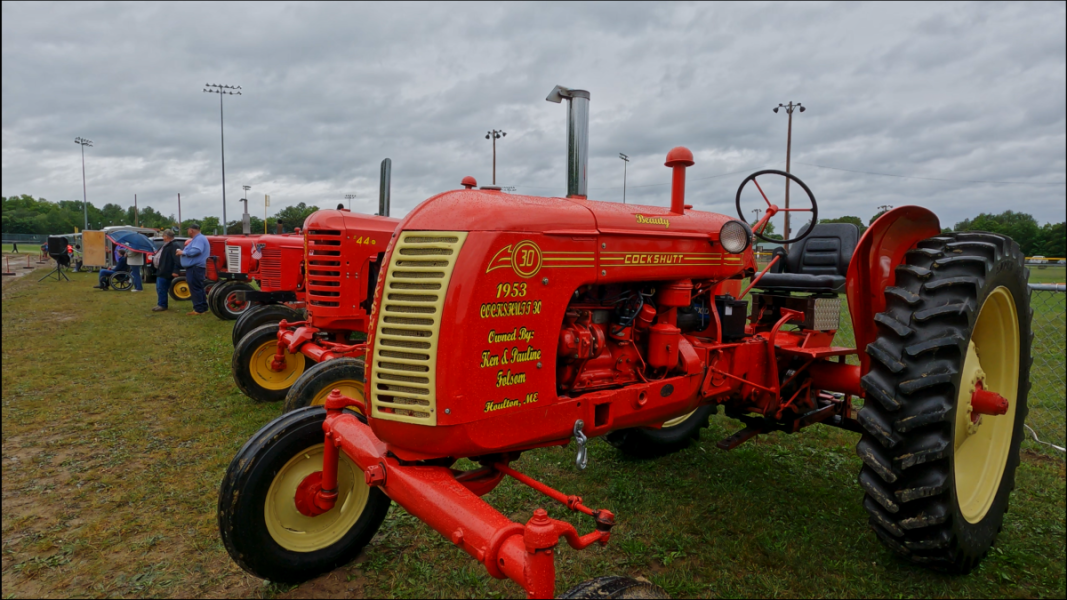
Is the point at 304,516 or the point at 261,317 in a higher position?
the point at 261,317

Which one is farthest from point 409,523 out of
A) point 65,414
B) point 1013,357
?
point 65,414

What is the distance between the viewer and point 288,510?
237cm

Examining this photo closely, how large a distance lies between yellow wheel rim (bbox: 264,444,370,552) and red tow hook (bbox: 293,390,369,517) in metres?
0.04

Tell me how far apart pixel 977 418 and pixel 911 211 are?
3.33 feet

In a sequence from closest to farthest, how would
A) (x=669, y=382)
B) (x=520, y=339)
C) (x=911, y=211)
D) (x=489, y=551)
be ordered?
1. (x=489, y=551)
2. (x=520, y=339)
3. (x=669, y=382)
4. (x=911, y=211)

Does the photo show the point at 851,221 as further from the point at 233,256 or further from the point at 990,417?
the point at 233,256

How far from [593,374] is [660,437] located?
5.23 feet

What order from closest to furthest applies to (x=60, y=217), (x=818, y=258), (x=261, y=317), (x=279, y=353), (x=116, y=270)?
(x=818, y=258) → (x=279, y=353) → (x=261, y=317) → (x=116, y=270) → (x=60, y=217)

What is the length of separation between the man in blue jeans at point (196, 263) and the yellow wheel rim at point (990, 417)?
10.8 metres

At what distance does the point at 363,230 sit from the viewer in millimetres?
4816

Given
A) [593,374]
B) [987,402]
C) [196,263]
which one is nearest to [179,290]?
[196,263]

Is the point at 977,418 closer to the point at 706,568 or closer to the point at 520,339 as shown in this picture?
the point at 706,568

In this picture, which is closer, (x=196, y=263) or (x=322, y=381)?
(x=322, y=381)

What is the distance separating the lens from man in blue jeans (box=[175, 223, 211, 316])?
1000 cm
